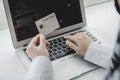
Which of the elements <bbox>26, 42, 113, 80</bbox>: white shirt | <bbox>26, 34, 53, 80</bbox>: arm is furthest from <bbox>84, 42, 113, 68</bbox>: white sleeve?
<bbox>26, 34, 53, 80</bbox>: arm

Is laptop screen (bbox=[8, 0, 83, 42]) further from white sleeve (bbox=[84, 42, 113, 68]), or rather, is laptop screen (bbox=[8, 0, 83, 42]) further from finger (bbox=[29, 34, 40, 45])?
white sleeve (bbox=[84, 42, 113, 68])

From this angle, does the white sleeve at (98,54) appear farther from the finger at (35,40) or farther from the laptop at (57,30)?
the finger at (35,40)

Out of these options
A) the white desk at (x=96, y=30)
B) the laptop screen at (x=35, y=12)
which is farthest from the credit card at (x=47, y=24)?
the white desk at (x=96, y=30)

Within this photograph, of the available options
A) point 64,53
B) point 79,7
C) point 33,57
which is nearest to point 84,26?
point 79,7

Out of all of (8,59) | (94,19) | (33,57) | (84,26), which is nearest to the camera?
(33,57)

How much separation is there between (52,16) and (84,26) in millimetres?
161

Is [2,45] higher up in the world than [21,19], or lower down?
lower down

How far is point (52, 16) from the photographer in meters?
0.99

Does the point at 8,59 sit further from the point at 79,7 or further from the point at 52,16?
the point at 79,7

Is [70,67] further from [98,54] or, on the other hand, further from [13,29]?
[13,29]

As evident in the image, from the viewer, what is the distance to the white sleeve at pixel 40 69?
76cm

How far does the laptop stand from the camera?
85 cm

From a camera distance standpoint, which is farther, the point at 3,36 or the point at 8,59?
the point at 3,36

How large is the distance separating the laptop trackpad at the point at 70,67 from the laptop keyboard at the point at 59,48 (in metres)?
0.03
